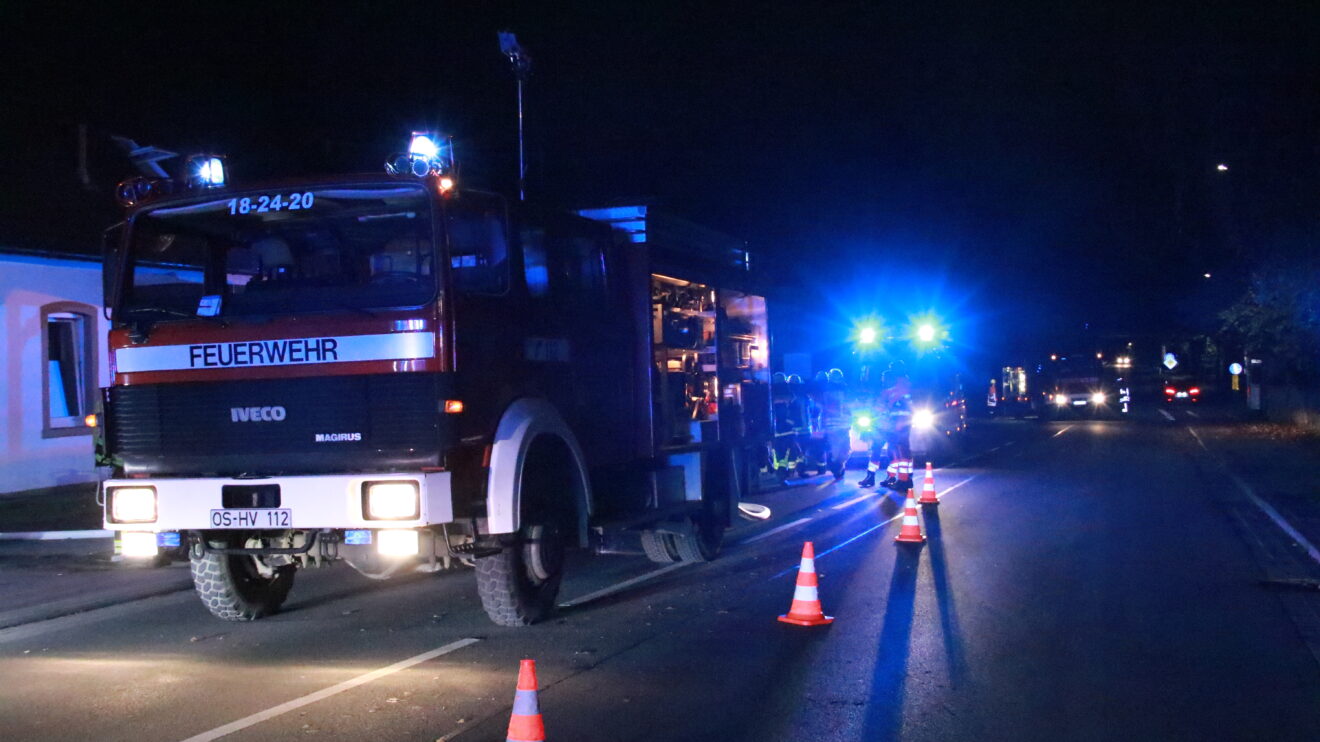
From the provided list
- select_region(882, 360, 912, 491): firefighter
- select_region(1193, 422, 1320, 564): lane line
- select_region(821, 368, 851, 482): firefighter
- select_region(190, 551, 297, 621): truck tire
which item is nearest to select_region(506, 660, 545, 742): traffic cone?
select_region(190, 551, 297, 621): truck tire

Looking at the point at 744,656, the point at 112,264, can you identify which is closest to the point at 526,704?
the point at 744,656

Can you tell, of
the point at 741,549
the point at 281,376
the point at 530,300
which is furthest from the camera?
the point at 741,549

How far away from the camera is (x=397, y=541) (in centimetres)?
703

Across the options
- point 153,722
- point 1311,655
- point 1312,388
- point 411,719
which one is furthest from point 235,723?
point 1312,388

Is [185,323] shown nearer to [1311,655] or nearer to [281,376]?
[281,376]

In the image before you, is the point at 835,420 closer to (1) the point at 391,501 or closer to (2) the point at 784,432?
(2) the point at 784,432

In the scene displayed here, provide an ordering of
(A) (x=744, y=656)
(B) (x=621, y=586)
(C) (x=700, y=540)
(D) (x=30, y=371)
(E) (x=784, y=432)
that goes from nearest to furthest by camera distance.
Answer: (A) (x=744, y=656) → (B) (x=621, y=586) → (C) (x=700, y=540) → (E) (x=784, y=432) → (D) (x=30, y=371)

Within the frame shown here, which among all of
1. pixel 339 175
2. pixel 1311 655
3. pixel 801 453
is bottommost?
pixel 1311 655

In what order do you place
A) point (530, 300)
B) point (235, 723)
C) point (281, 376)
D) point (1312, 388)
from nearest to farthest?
point (235, 723), point (281, 376), point (530, 300), point (1312, 388)

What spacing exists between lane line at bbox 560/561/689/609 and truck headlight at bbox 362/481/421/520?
2.47m

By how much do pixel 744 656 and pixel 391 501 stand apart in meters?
2.43

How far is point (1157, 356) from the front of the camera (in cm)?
12550

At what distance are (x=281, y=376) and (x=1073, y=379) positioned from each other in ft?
160

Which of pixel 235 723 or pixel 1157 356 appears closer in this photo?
pixel 235 723
